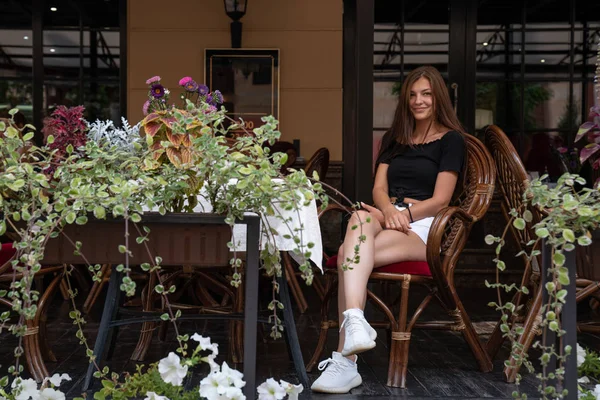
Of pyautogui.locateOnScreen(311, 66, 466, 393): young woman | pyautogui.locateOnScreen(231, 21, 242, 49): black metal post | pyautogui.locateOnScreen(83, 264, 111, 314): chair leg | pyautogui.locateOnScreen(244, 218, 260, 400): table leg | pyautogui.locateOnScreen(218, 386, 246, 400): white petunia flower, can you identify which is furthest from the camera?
pyautogui.locateOnScreen(231, 21, 242, 49): black metal post

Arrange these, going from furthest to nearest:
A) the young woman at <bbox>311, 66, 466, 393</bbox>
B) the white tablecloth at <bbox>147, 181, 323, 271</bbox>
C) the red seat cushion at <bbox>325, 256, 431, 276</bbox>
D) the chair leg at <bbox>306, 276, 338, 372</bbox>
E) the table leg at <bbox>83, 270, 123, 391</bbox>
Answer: the chair leg at <bbox>306, 276, 338, 372</bbox>, the red seat cushion at <bbox>325, 256, 431, 276</bbox>, the young woman at <bbox>311, 66, 466, 393</bbox>, the table leg at <bbox>83, 270, 123, 391</bbox>, the white tablecloth at <bbox>147, 181, 323, 271</bbox>

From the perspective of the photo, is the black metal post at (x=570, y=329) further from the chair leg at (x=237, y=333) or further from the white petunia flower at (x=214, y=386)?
the chair leg at (x=237, y=333)

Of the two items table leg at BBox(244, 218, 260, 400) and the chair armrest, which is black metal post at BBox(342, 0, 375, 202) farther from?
table leg at BBox(244, 218, 260, 400)

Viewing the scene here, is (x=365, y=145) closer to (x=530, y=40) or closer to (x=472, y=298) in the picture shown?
(x=472, y=298)

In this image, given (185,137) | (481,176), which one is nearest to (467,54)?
(481,176)

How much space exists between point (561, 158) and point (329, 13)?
2.20 meters

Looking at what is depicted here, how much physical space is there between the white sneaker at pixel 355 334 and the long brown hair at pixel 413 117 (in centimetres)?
107

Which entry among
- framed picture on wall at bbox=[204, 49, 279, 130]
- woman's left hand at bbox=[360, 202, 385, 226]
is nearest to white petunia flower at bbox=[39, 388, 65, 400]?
woman's left hand at bbox=[360, 202, 385, 226]

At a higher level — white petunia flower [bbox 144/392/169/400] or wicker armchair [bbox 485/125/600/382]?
wicker armchair [bbox 485/125/600/382]

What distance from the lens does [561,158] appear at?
6352 mm

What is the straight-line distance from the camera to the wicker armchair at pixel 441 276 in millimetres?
3199

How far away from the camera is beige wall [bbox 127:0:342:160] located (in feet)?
22.8

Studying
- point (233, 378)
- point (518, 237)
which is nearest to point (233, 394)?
point (233, 378)

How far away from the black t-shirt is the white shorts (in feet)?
0.51
